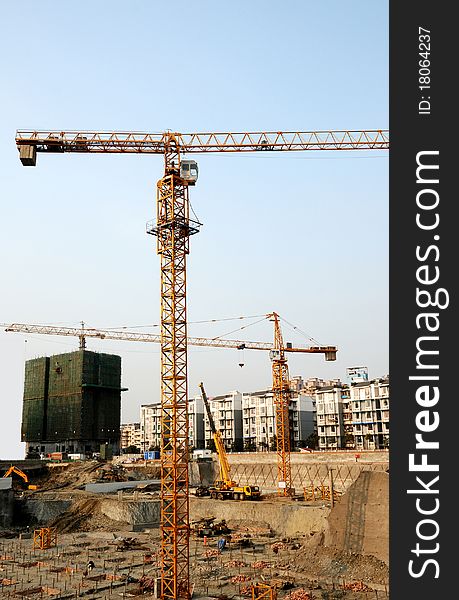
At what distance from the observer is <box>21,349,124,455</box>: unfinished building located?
413ft

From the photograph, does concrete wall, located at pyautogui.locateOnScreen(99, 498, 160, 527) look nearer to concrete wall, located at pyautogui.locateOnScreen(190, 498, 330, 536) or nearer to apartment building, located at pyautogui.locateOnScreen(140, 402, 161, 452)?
concrete wall, located at pyautogui.locateOnScreen(190, 498, 330, 536)

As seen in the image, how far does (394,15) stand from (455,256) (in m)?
5.18

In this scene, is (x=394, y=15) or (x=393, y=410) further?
(x=394, y=15)

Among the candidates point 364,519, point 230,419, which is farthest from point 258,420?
point 364,519

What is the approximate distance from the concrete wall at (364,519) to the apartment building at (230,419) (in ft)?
307

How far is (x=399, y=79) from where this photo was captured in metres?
11.9

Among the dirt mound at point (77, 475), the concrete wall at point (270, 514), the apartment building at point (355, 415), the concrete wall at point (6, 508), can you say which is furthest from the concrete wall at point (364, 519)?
the apartment building at point (355, 415)

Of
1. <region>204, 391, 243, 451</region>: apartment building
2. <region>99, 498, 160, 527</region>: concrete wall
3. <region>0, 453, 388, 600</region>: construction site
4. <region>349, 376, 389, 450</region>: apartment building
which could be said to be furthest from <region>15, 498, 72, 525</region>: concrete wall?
<region>204, 391, 243, 451</region>: apartment building

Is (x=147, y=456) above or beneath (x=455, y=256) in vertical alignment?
beneath

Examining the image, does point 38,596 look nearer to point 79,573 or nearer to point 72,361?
point 79,573

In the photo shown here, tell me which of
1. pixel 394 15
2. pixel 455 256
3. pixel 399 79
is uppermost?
pixel 394 15

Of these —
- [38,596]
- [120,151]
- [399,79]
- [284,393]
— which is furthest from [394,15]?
[284,393]

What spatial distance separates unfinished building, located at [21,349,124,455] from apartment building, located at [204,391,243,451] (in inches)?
894

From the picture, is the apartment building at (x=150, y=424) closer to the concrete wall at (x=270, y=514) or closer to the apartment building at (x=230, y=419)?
the apartment building at (x=230, y=419)
